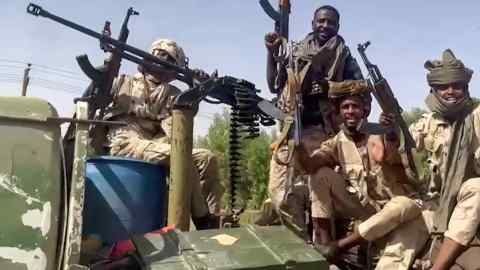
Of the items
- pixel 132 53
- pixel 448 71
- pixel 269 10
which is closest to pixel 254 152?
pixel 269 10

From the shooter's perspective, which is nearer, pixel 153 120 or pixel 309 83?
pixel 153 120

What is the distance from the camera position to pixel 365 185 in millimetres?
4590

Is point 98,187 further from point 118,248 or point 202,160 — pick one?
point 202,160

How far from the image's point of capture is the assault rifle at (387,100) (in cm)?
437

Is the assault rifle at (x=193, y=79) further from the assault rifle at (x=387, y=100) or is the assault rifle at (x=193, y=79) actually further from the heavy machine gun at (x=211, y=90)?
the assault rifle at (x=387, y=100)

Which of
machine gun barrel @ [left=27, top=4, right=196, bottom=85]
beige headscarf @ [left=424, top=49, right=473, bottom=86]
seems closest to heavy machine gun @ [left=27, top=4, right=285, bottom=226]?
machine gun barrel @ [left=27, top=4, right=196, bottom=85]

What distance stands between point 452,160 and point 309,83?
1.83 m

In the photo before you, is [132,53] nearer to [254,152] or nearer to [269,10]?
[269,10]

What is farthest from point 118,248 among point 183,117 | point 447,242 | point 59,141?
point 447,242

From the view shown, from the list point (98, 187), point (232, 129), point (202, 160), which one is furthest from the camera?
point (202, 160)

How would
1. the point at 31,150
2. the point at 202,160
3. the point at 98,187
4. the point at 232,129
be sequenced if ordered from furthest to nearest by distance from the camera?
the point at 202,160 → the point at 232,129 → the point at 98,187 → the point at 31,150

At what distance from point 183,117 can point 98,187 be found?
705 mm

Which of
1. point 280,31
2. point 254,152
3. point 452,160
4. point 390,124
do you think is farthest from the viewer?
point 254,152

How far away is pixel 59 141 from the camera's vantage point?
2900 millimetres
